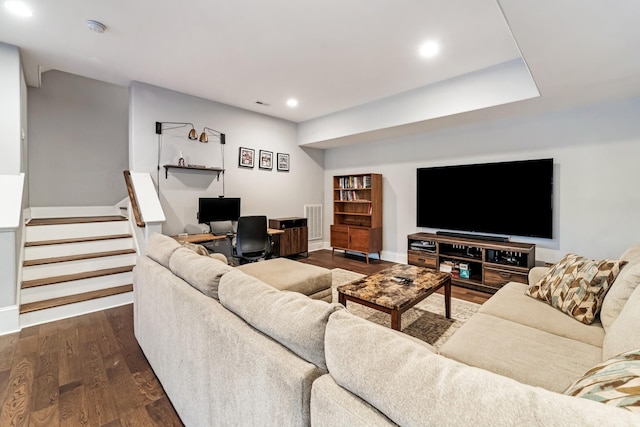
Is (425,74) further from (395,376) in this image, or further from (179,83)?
(395,376)

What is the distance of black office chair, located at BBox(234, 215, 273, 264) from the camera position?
145 inches

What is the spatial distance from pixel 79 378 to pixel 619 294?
331cm

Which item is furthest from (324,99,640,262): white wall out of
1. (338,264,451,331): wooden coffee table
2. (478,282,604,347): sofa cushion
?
(478,282,604,347): sofa cushion

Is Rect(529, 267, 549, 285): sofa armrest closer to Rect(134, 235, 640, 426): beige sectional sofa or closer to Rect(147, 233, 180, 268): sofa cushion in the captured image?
Rect(134, 235, 640, 426): beige sectional sofa

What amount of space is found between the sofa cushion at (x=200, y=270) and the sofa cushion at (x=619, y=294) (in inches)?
80.2

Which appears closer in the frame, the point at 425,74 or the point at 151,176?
the point at 425,74

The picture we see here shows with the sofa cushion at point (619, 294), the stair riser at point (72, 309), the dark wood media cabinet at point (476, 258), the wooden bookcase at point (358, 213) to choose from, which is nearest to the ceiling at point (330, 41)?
the sofa cushion at point (619, 294)

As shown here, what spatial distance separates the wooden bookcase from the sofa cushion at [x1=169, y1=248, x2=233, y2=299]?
3732 mm

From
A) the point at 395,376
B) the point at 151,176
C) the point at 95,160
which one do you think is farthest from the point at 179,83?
A: the point at 395,376

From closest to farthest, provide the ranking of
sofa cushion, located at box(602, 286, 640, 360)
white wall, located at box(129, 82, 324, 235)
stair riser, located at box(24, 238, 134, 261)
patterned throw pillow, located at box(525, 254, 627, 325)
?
sofa cushion, located at box(602, 286, 640, 360), patterned throw pillow, located at box(525, 254, 627, 325), stair riser, located at box(24, 238, 134, 261), white wall, located at box(129, 82, 324, 235)

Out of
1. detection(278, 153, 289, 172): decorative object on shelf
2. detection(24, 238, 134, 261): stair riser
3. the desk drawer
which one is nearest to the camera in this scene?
detection(24, 238, 134, 261): stair riser

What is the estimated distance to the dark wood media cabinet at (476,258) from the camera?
3.49m

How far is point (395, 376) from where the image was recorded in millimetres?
644

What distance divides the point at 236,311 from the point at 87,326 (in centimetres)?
241
